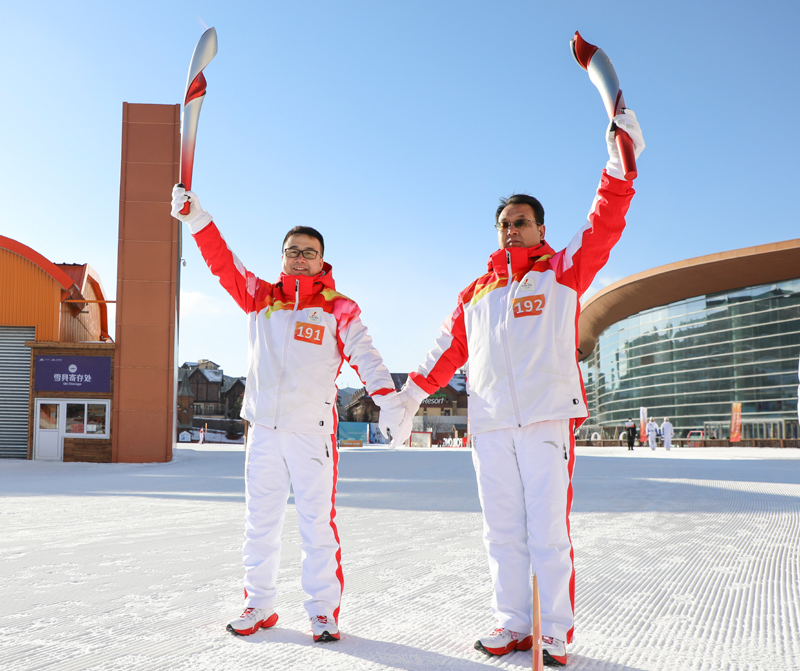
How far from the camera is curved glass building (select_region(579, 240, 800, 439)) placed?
35.2 m

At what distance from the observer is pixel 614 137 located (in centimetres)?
271

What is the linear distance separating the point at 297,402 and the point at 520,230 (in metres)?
1.29

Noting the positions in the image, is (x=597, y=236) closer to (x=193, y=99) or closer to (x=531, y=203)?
(x=531, y=203)

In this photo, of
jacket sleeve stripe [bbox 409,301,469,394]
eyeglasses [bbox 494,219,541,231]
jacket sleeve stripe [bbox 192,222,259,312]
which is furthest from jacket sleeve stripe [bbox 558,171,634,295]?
jacket sleeve stripe [bbox 192,222,259,312]

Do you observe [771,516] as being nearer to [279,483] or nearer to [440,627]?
[440,627]

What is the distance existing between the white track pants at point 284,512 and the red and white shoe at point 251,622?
0.04 meters

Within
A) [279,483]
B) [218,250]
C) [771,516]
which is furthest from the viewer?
[771,516]

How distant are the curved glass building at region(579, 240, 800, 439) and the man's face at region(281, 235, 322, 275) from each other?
33.8 m

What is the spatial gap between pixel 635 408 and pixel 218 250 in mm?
45161

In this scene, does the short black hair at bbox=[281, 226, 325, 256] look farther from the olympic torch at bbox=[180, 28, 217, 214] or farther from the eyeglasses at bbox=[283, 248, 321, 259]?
the olympic torch at bbox=[180, 28, 217, 214]

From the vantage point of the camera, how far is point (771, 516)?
20.7 feet

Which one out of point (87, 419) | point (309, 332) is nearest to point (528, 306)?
point (309, 332)

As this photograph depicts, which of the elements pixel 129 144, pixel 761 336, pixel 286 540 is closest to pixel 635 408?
pixel 761 336

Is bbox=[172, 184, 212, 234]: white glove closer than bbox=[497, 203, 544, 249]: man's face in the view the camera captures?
No
